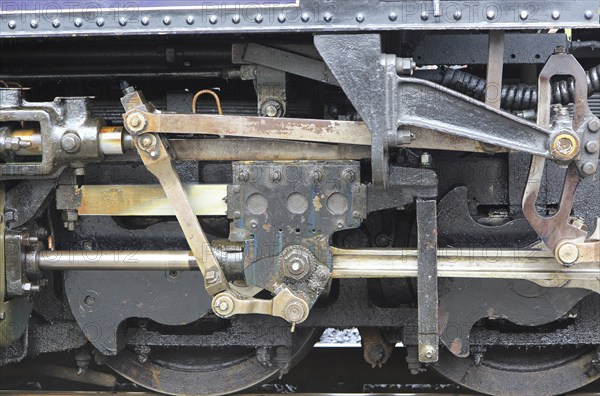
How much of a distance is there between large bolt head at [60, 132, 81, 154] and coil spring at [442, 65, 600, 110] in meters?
1.45

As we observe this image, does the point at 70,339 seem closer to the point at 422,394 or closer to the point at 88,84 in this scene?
the point at 88,84

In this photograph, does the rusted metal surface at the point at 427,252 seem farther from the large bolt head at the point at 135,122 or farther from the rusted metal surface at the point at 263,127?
the large bolt head at the point at 135,122

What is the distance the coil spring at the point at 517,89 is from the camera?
10.2ft

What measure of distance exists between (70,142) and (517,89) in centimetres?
174

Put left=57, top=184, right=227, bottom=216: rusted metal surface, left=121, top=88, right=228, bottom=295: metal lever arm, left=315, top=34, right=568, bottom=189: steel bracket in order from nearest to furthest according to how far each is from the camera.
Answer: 1. left=315, top=34, right=568, bottom=189: steel bracket
2. left=121, top=88, right=228, bottom=295: metal lever arm
3. left=57, top=184, right=227, bottom=216: rusted metal surface

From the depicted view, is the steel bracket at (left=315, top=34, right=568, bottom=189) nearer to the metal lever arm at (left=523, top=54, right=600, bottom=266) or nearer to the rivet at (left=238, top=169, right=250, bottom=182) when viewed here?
the metal lever arm at (left=523, top=54, right=600, bottom=266)

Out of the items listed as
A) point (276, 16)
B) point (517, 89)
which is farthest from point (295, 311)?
point (517, 89)

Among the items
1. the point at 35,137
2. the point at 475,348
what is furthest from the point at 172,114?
the point at 475,348

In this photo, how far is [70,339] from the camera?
376 centimetres

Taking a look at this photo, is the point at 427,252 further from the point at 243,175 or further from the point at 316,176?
the point at 243,175

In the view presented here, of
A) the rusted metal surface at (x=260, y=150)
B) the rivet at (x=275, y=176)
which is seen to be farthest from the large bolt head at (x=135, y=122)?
the rivet at (x=275, y=176)

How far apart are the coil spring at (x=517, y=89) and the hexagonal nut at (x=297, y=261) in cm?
89

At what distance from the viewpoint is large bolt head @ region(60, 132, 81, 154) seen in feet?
10.0

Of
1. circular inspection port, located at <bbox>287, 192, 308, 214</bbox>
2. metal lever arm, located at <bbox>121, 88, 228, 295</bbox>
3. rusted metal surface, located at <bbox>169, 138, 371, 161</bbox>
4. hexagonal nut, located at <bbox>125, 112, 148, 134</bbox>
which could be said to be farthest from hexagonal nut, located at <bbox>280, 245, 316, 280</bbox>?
hexagonal nut, located at <bbox>125, 112, 148, 134</bbox>
